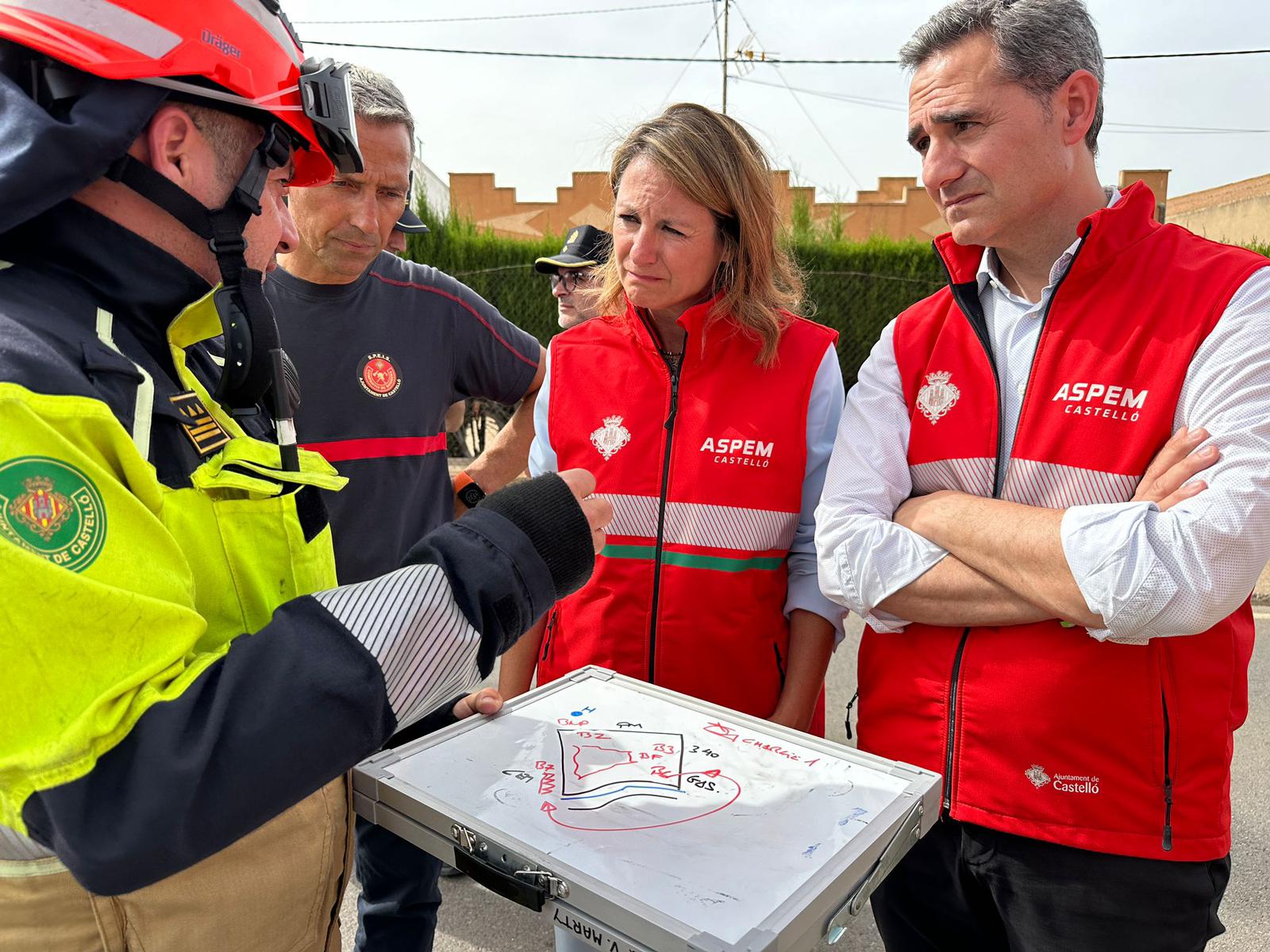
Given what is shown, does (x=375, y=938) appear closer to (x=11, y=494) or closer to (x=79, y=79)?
(x=11, y=494)

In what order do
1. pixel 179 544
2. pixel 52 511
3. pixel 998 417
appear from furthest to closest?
pixel 998 417, pixel 179 544, pixel 52 511

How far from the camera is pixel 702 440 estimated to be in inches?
87.0

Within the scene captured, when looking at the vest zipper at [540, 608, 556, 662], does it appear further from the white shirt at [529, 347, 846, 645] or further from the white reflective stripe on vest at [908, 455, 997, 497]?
the white reflective stripe on vest at [908, 455, 997, 497]

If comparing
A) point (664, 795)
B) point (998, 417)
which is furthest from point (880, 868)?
point (998, 417)

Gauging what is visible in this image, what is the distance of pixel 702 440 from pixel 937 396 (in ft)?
1.91

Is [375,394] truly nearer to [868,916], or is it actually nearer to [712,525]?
[712,525]

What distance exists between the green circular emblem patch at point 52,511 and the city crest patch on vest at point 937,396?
1585 millimetres

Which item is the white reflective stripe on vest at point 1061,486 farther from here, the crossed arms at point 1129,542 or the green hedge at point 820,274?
the green hedge at point 820,274

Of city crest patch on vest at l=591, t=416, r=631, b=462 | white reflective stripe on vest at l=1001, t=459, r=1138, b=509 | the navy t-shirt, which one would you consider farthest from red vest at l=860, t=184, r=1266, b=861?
the navy t-shirt

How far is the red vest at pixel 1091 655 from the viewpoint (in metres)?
1.61

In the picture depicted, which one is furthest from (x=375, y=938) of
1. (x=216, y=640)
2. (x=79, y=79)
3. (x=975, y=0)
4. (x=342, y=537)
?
(x=975, y=0)

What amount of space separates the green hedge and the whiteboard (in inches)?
450

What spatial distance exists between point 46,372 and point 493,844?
86 centimetres

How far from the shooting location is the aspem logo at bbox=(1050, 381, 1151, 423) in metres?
1.67
